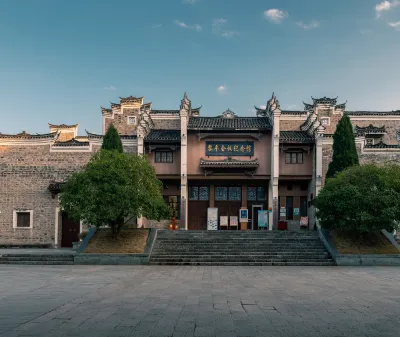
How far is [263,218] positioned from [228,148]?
5186 millimetres

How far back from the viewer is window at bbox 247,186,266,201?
2755 cm

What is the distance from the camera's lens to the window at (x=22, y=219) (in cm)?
2456

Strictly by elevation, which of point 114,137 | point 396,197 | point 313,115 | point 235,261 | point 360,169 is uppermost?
point 313,115

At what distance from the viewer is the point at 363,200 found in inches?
676

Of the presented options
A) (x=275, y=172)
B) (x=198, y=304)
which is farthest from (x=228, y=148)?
(x=198, y=304)

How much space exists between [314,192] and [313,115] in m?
6.65

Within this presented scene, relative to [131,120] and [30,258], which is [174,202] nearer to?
[131,120]

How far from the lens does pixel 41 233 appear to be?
24.5 metres

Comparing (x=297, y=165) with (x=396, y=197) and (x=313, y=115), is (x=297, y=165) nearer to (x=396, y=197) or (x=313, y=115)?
(x=313, y=115)

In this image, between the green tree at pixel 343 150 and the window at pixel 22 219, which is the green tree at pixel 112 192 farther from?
the green tree at pixel 343 150

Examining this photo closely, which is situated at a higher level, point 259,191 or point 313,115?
point 313,115

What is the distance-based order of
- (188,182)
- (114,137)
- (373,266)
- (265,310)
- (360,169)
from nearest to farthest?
(265,310) < (373,266) < (360,169) < (114,137) < (188,182)

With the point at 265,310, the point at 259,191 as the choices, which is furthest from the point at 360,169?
the point at 265,310

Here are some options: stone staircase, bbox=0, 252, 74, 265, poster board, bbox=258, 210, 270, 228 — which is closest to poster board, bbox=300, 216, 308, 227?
poster board, bbox=258, 210, 270, 228
